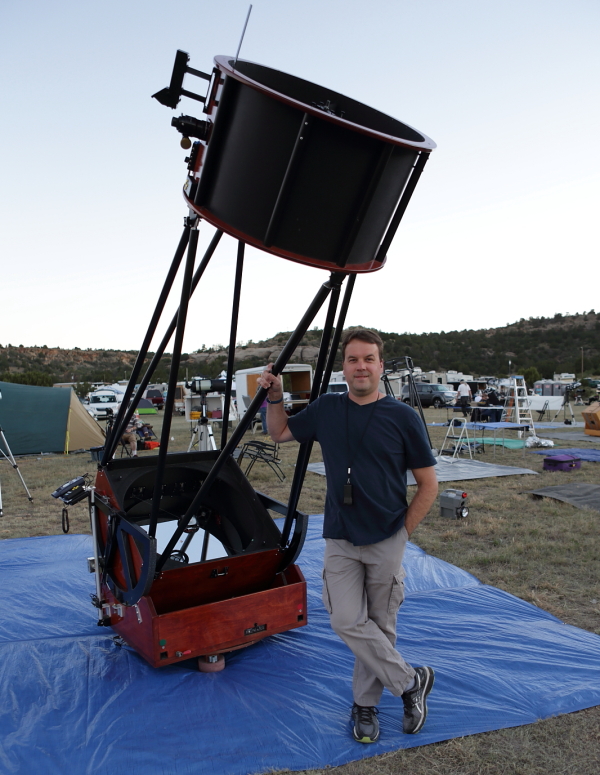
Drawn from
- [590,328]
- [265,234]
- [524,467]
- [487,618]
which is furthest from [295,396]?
[590,328]

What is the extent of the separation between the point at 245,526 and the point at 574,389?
79.9 ft

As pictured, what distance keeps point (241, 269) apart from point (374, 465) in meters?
1.27

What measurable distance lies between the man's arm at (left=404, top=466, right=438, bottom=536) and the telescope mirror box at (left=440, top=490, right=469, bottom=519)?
4195mm

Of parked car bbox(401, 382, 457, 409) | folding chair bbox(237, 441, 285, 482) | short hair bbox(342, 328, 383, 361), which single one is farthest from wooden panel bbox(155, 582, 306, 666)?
parked car bbox(401, 382, 457, 409)

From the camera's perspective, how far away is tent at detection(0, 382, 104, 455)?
13508 millimetres

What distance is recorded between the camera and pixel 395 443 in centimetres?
240

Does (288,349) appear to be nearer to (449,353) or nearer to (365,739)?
(365,739)

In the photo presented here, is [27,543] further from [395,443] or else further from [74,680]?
[395,443]

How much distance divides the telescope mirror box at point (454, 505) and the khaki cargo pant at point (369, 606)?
4.14m

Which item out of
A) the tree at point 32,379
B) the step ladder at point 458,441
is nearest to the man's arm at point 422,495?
the step ladder at point 458,441

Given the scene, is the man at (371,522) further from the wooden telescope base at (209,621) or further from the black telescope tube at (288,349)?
the wooden telescope base at (209,621)

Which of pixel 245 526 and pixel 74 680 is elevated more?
pixel 245 526

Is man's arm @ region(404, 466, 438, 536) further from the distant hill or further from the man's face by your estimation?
the distant hill

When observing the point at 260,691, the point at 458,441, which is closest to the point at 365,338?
the point at 260,691
